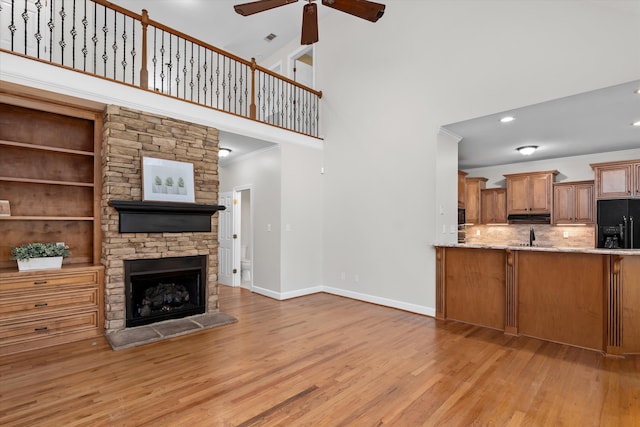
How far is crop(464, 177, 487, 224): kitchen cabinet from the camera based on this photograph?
24.2 ft

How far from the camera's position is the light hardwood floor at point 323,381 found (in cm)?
223

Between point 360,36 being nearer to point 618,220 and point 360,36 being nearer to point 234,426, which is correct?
point 618,220

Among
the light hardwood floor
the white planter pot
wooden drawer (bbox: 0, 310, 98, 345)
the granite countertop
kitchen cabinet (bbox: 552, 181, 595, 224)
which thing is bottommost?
the light hardwood floor

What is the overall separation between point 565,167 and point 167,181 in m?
7.41

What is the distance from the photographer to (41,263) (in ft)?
11.4

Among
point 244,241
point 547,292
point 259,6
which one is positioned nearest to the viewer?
point 259,6

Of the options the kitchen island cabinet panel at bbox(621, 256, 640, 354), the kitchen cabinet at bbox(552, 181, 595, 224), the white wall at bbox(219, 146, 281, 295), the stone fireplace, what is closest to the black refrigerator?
the kitchen cabinet at bbox(552, 181, 595, 224)

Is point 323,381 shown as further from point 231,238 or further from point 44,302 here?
point 231,238

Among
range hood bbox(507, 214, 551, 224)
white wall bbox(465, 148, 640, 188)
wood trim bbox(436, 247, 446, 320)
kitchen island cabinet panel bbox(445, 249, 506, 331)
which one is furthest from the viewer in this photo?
range hood bbox(507, 214, 551, 224)

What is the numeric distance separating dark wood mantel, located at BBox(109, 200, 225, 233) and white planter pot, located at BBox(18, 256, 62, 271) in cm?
71

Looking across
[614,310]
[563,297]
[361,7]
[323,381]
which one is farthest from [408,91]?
[323,381]

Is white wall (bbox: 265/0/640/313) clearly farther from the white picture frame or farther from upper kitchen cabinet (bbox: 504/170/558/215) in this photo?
upper kitchen cabinet (bbox: 504/170/558/215)

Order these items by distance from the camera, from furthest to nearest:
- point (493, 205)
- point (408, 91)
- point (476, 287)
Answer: point (493, 205), point (408, 91), point (476, 287)

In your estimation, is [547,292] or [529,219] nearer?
[547,292]
